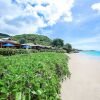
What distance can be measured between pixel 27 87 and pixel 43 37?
156m

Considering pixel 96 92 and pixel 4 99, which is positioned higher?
pixel 4 99

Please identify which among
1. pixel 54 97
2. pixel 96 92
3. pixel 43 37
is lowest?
pixel 96 92

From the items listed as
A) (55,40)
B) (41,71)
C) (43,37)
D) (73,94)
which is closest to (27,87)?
(41,71)

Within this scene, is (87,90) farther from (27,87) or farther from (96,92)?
(27,87)

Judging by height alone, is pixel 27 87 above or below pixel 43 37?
below

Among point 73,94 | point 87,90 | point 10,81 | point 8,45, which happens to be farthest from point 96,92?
point 8,45

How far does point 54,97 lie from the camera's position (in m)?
4.67

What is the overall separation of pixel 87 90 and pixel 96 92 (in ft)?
1.57

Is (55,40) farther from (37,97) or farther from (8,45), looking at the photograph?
(37,97)

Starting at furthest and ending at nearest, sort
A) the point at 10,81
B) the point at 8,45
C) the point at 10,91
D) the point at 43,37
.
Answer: the point at 43,37 < the point at 8,45 < the point at 10,81 < the point at 10,91

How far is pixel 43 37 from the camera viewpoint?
15950 centimetres

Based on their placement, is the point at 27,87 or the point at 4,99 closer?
the point at 4,99

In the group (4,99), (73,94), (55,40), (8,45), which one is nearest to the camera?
(4,99)

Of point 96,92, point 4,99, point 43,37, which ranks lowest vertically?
point 96,92
